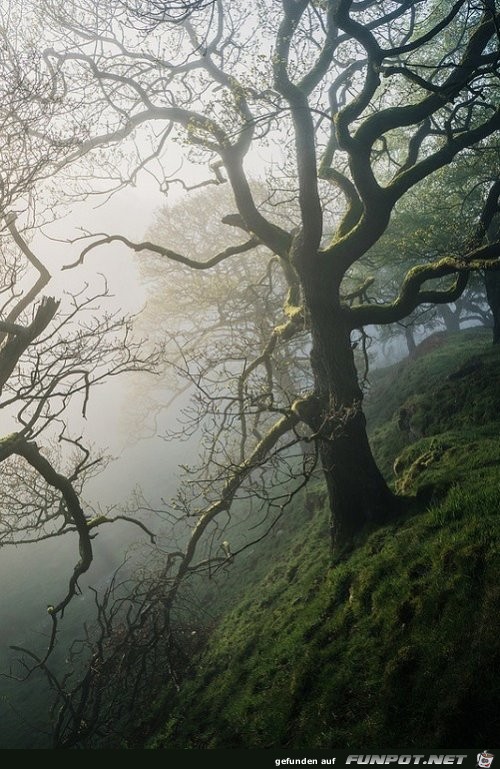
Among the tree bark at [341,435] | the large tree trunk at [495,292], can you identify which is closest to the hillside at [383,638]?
the tree bark at [341,435]

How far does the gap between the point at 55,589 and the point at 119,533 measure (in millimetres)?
5996

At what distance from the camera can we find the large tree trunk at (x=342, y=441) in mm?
7812

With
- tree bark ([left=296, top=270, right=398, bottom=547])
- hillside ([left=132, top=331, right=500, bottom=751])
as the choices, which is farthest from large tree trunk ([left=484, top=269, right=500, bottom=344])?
tree bark ([left=296, top=270, right=398, bottom=547])

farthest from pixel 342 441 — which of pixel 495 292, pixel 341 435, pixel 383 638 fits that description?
pixel 495 292

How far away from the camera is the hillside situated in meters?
4.25

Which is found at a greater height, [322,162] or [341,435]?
[322,162]

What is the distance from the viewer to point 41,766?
5.90 m

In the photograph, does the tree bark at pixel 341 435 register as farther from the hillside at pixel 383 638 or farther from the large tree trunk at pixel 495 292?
the large tree trunk at pixel 495 292

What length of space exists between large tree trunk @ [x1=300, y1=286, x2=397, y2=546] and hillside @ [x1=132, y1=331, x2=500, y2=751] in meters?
0.51

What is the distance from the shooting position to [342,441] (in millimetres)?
7930

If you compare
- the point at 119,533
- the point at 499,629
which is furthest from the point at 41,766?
the point at 119,533

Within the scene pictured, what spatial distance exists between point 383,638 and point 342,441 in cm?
335

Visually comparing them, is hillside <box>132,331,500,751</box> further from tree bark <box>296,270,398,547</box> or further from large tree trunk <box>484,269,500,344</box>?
large tree trunk <box>484,269,500,344</box>

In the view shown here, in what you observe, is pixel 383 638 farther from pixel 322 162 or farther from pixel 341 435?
pixel 322 162
